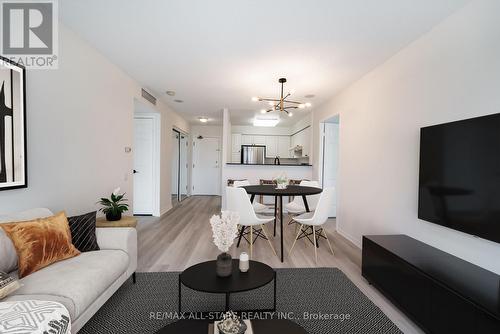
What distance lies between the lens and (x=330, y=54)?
2.86 m

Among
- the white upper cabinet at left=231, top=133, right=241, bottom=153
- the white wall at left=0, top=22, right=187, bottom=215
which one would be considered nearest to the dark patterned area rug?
the white wall at left=0, top=22, right=187, bottom=215

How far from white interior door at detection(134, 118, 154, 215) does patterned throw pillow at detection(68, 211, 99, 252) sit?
123 inches

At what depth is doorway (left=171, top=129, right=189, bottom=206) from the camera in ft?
23.5

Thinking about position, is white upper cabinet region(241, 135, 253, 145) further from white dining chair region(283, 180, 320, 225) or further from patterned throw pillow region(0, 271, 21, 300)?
patterned throw pillow region(0, 271, 21, 300)

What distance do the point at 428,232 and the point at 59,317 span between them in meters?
2.81

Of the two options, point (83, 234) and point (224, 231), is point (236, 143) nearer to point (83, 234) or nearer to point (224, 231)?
point (83, 234)

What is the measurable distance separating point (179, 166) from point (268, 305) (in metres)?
5.71

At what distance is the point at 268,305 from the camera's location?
2027 millimetres

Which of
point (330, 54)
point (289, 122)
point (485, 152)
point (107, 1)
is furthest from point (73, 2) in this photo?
point (289, 122)

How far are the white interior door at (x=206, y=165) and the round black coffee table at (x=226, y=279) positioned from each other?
259 inches

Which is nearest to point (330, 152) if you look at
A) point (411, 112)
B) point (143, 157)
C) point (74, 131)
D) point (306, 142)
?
point (306, 142)

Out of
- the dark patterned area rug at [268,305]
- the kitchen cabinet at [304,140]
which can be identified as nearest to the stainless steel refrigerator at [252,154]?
the kitchen cabinet at [304,140]

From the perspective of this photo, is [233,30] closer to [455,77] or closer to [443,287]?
[455,77]

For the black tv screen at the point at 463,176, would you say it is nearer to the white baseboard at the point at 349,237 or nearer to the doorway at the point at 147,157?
the white baseboard at the point at 349,237
